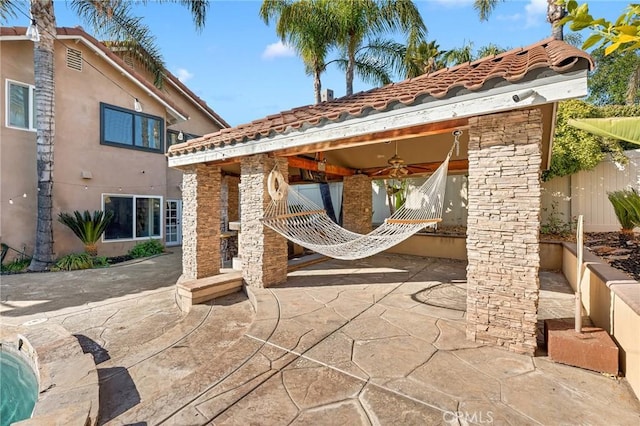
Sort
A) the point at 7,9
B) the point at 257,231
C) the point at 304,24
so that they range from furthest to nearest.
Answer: the point at 304,24, the point at 7,9, the point at 257,231

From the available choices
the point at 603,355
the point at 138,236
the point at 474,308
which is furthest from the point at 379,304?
the point at 138,236

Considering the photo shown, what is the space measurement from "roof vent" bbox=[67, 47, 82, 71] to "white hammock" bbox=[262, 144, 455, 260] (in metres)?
7.78

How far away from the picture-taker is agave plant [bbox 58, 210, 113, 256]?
743cm

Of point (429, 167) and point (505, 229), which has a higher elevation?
point (429, 167)

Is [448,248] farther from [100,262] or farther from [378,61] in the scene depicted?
[100,262]

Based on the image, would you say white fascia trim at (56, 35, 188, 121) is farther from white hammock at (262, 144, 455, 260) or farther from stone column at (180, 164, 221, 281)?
white hammock at (262, 144, 455, 260)

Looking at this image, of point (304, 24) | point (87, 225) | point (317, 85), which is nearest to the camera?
point (87, 225)

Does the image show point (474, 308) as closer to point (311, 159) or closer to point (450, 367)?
point (450, 367)

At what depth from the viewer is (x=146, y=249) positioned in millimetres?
8836

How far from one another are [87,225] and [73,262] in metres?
0.98

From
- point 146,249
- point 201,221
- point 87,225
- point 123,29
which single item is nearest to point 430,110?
point 201,221

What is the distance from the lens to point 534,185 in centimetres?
245

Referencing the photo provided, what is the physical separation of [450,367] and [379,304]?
4.87 ft

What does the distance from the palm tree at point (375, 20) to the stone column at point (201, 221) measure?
5.88 m
